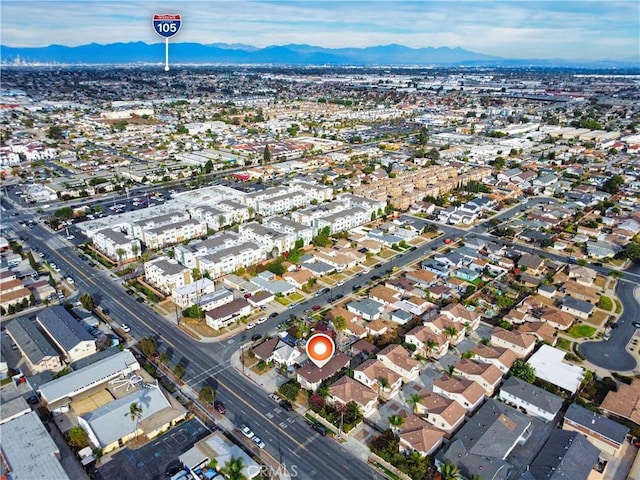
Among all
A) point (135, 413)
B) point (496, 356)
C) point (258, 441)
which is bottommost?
point (258, 441)

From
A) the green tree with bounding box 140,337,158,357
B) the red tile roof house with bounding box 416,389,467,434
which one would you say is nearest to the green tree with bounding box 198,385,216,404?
the green tree with bounding box 140,337,158,357

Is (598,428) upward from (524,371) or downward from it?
downward

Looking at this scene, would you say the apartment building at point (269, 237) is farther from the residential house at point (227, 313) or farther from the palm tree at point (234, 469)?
the palm tree at point (234, 469)

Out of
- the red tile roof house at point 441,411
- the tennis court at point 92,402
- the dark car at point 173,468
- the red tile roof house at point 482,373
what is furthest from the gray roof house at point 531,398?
the tennis court at point 92,402

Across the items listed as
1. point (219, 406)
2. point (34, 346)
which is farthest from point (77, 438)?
point (34, 346)

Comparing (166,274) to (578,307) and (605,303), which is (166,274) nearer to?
(578,307)
